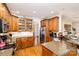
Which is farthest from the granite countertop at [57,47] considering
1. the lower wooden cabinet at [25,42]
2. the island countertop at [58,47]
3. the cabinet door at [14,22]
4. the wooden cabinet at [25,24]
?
the cabinet door at [14,22]

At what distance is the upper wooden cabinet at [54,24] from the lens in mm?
1685

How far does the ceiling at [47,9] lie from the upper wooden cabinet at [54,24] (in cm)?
9

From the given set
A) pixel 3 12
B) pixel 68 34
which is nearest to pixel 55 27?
pixel 68 34

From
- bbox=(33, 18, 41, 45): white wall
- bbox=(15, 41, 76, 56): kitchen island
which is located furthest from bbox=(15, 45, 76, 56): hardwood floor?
bbox=(33, 18, 41, 45): white wall

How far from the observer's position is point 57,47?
1.72 meters

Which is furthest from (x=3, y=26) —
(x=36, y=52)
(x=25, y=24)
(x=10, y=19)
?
(x=36, y=52)

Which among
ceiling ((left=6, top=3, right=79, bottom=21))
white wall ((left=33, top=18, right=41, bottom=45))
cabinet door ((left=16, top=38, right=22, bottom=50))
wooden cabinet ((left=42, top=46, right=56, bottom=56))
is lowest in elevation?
wooden cabinet ((left=42, top=46, right=56, bottom=56))

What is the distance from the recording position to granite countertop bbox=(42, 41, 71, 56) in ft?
5.44

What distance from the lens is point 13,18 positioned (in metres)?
1.63

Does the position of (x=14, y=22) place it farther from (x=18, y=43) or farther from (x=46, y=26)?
(x=46, y=26)

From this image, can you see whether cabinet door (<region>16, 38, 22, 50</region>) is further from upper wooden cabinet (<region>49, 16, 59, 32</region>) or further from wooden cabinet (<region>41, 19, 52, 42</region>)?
upper wooden cabinet (<region>49, 16, 59, 32</region>)

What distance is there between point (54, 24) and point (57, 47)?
426mm

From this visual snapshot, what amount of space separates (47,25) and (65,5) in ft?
1.55

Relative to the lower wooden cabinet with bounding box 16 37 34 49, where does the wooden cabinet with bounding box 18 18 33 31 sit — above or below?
above
